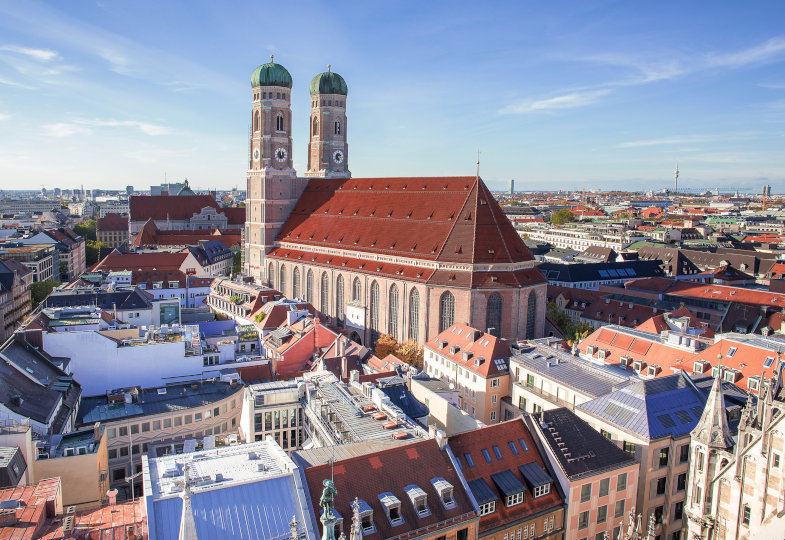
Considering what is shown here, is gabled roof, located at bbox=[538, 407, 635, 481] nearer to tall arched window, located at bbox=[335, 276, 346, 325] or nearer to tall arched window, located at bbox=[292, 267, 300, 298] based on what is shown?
tall arched window, located at bbox=[335, 276, 346, 325]

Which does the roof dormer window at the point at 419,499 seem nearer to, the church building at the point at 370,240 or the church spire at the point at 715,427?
the church spire at the point at 715,427

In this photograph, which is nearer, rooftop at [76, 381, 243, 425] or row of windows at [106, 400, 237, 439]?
row of windows at [106, 400, 237, 439]

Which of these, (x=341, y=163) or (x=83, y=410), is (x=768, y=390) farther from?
(x=341, y=163)

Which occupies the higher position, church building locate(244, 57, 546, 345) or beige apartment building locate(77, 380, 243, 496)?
church building locate(244, 57, 546, 345)

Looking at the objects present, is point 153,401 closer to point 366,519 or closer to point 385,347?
point 366,519

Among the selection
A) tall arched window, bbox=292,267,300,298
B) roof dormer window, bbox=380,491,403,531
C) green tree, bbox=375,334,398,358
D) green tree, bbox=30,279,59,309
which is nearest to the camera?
roof dormer window, bbox=380,491,403,531

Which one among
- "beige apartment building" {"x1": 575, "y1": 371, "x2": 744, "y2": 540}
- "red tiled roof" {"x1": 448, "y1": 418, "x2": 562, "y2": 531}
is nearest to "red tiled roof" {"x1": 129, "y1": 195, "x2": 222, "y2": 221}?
"beige apartment building" {"x1": 575, "y1": 371, "x2": 744, "y2": 540}
